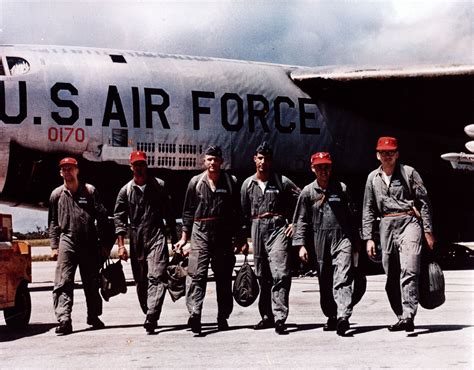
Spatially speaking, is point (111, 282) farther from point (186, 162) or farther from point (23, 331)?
point (186, 162)

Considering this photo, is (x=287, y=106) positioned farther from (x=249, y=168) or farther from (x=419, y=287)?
(x=419, y=287)

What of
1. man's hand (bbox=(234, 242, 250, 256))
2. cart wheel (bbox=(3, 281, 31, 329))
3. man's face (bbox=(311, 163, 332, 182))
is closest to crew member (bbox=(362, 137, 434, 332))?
man's face (bbox=(311, 163, 332, 182))

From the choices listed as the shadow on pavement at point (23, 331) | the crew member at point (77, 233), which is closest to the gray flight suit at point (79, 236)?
→ the crew member at point (77, 233)

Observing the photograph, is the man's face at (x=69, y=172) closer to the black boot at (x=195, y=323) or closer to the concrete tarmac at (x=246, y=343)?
the concrete tarmac at (x=246, y=343)

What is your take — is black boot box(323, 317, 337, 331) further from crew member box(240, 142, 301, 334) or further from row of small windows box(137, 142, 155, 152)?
row of small windows box(137, 142, 155, 152)

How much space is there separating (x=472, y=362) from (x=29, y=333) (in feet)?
16.0

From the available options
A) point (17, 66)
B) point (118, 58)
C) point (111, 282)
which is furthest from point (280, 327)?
point (118, 58)

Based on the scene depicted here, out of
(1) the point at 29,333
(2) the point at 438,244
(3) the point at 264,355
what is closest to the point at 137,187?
(1) the point at 29,333

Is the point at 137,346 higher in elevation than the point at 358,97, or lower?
lower

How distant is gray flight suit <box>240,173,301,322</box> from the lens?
836 centimetres

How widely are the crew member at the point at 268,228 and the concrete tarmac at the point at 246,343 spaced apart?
468 millimetres

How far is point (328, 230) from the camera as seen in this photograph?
329 inches

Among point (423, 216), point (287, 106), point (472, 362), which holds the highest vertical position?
point (287, 106)

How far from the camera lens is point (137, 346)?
7.28 metres
